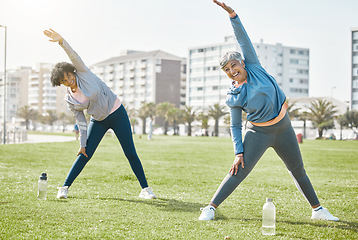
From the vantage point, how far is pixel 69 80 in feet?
21.6

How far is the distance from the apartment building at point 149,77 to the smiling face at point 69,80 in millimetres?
124144

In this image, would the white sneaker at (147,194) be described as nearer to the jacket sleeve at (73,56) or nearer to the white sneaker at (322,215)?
the jacket sleeve at (73,56)

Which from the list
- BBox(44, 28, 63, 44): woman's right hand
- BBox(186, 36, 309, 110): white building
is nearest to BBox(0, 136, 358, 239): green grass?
BBox(44, 28, 63, 44): woman's right hand

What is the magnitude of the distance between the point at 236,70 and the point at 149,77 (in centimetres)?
13367

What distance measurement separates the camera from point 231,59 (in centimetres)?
538

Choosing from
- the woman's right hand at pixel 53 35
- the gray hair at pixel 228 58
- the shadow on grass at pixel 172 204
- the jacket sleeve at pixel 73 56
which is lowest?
the shadow on grass at pixel 172 204

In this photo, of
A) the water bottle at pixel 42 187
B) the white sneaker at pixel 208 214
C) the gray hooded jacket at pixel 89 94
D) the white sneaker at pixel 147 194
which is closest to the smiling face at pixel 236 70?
the white sneaker at pixel 208 214

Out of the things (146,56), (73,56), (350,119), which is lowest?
(73,56)

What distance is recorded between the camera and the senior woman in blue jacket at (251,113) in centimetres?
538

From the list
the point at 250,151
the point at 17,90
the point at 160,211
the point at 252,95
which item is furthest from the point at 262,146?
the point at 17,90

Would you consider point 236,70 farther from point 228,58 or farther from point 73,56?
point 73,56

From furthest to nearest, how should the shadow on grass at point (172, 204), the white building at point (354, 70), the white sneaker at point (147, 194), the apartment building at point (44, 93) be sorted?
the apartment building at point (44, 93) → the white building at point (354, 70) → the white sneaker at point (147, 194) → the shadow on grass at point (172, 204)

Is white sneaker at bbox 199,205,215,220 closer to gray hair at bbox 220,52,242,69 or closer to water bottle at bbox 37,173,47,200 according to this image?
gray hair at bbox 220,52,242,69

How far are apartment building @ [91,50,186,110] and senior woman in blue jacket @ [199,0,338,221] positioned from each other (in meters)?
125
